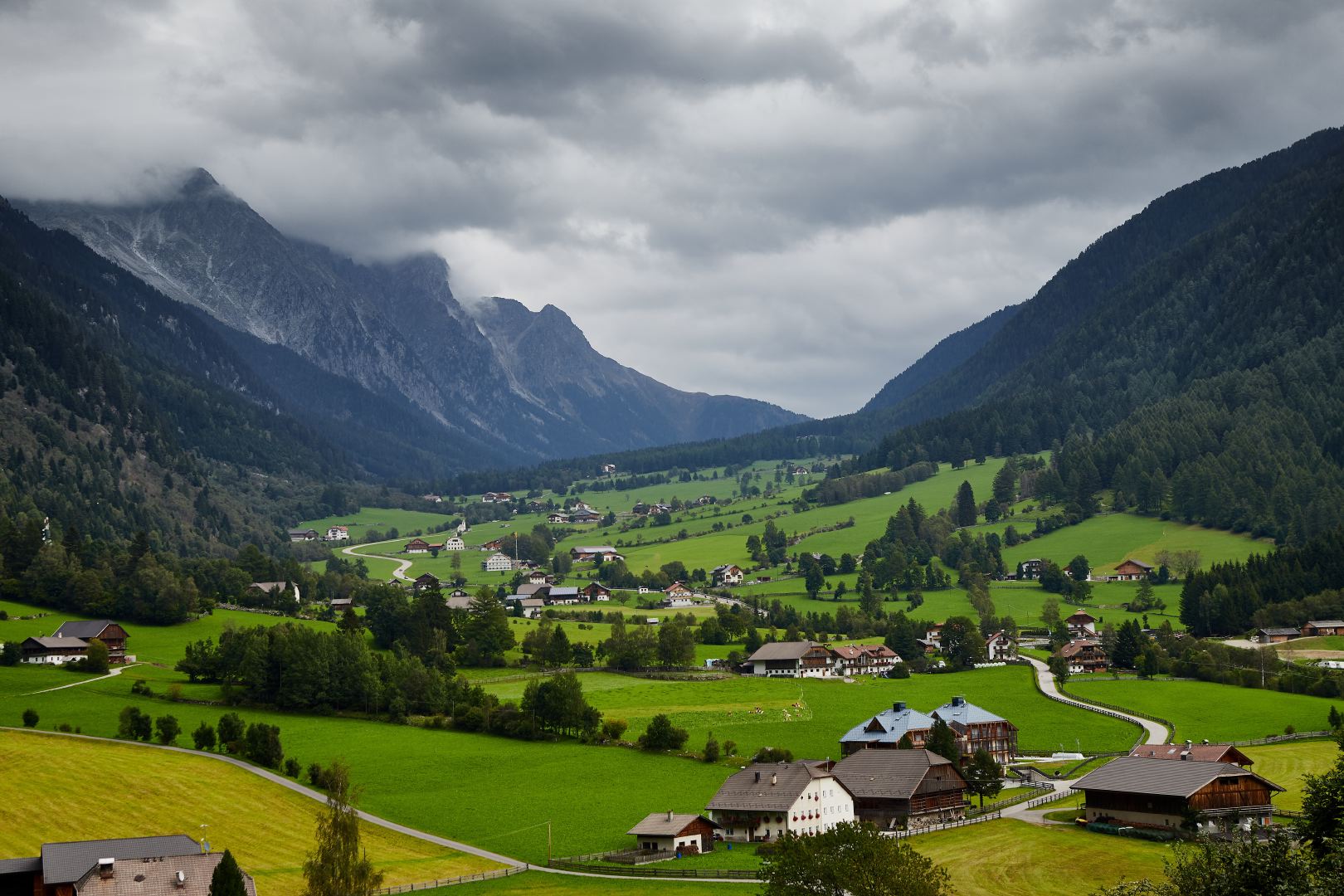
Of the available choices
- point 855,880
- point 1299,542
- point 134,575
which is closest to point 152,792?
point 855,880

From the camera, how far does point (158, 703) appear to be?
10638cm

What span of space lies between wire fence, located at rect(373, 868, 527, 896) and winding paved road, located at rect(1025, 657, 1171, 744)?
5324 cm

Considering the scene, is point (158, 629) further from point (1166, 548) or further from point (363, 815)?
point (1166, 548)

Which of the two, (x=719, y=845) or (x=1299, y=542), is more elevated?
(x=1299, y=542)

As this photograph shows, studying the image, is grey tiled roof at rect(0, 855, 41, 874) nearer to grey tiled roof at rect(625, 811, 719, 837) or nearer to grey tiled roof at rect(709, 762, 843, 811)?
grey tiled roof at rect(625, 811, 719, 837)

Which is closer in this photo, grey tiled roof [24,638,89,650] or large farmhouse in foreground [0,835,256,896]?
large farmhouse in foreground [0,835,256,896]

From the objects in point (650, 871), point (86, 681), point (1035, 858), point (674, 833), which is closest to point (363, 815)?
point (674, 833)

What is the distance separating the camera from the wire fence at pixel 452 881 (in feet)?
214

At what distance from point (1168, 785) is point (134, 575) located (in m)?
109

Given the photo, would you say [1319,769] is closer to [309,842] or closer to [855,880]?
[855,880]

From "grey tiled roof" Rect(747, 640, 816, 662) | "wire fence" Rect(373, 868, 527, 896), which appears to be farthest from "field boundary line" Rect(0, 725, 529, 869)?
"grey tiled roof" Rect(747, 640, 816, 662)

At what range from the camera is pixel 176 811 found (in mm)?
75500

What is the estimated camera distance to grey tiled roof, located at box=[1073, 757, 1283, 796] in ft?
249

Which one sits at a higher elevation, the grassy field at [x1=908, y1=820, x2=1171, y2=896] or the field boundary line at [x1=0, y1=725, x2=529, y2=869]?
the field boundary line at [x1=0, y1=725, x2=529, y2=869]
